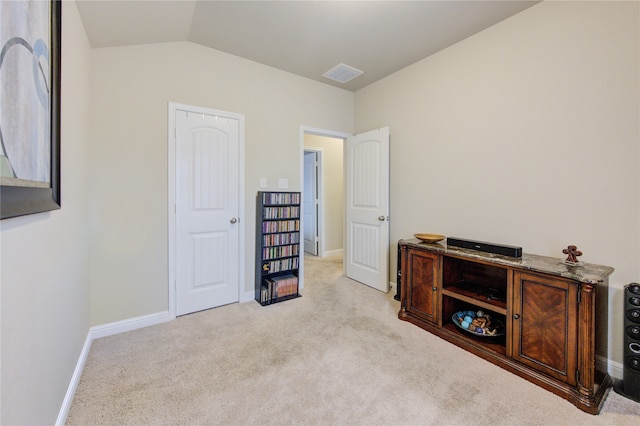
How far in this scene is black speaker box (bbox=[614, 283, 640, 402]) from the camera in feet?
5.22

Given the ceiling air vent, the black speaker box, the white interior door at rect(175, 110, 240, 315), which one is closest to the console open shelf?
the black speaker box

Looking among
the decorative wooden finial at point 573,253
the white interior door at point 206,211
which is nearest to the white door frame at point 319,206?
the white interior door at point 206,211

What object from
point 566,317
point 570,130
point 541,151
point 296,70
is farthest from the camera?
point 296,70

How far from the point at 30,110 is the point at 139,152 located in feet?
5.14

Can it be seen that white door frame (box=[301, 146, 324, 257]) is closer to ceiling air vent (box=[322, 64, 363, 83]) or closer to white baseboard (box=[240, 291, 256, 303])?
ceiling air vent (box=[322, 64, 363, 83])

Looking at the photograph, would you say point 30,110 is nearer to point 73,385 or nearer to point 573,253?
point 73,385

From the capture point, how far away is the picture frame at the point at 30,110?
80cm

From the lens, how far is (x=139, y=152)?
2.44m

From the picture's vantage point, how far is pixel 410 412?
59.4 inches

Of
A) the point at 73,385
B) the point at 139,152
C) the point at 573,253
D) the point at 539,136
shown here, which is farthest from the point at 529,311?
the point at 139,152

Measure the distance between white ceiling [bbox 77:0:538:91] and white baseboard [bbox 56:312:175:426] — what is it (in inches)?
92.7

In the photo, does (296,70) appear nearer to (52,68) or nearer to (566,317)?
(52,68)

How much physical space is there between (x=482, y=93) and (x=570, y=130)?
0.79 m

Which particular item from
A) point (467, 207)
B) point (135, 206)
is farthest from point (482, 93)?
point (135, 206)
